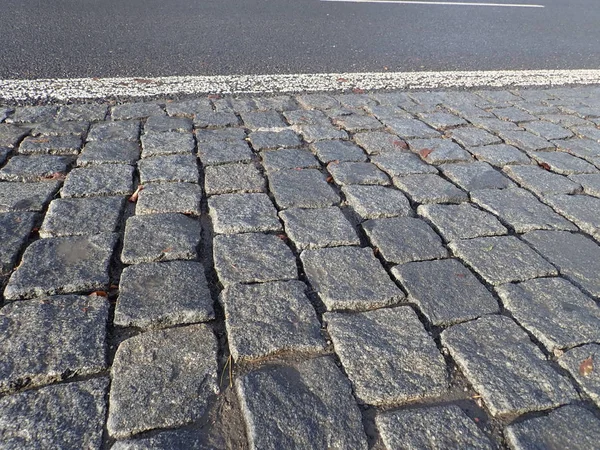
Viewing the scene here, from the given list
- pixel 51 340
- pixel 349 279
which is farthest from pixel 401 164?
pixel 51 340

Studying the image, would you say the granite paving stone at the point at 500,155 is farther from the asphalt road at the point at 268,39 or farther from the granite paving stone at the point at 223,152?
the asphalt road at the point at 268,39

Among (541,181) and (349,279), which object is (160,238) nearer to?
(349,279)

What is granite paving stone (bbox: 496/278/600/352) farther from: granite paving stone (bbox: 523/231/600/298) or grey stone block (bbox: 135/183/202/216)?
grey stone block (bbox: 135/183/202/216)

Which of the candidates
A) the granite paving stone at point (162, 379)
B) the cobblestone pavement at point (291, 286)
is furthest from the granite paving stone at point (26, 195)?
the granite paving stone at point (162, 379)

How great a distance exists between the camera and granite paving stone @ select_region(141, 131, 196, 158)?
267 centimetres

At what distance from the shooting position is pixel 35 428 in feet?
4.14

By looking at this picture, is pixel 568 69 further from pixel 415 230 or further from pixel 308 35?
pixel 415 230

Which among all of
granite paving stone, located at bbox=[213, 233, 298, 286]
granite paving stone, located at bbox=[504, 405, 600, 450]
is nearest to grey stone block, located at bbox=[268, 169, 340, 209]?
granite paving stone, located at bbox=[213, 233, 298, 286]

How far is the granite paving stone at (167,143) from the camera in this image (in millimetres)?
2670

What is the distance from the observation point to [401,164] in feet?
8.77

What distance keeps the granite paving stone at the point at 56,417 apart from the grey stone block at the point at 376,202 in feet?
4.24

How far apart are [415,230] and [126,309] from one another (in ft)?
3.89

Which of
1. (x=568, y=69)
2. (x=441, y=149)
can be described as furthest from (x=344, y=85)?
(x=568, y=69)

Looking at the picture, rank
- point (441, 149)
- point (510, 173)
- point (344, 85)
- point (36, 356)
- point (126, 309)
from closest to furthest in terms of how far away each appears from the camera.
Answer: point (36, 356)
point (126, 309)
point (510, 173)
point (441, 149)
point (344, 85)
